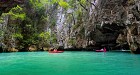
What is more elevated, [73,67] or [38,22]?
[38,22]

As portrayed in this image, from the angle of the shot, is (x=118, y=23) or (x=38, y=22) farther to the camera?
(x=38, y=22)

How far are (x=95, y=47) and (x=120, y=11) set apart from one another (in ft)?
43.5

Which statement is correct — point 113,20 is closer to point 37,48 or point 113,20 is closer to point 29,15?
point 37,48

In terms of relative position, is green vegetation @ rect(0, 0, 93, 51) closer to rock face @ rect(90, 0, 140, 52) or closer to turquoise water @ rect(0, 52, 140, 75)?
rock face @ rect(90, 0, 140, 52)

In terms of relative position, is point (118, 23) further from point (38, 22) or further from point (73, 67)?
point (38, 22)

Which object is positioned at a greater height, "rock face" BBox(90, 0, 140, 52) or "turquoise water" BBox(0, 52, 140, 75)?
"rock face" BBox(90, 0, 140, 52)

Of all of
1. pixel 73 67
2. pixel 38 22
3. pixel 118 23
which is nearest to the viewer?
pixel 73 67

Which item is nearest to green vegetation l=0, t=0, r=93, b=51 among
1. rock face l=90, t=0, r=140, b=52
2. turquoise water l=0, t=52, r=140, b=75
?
rock face l=90, t=0, r=140, b=52

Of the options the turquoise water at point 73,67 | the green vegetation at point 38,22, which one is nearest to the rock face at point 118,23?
the green vegetation at point 38,22

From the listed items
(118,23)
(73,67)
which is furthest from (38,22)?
(73,67)

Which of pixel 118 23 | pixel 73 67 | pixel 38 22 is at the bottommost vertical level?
pixel 73 67

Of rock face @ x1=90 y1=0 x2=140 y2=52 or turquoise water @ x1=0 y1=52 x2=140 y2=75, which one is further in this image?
rock face @ x1=90 y1=0 x2=140 y2=52

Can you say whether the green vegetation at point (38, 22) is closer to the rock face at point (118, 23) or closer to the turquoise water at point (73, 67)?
the rock face at point (118, 23)

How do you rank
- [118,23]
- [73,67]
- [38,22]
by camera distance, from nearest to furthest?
[73,67] → [118,23] → [38,22]
